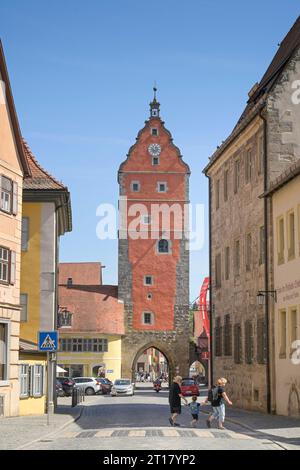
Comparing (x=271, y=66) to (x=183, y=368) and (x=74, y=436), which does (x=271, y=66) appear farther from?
(x=183, y=368)

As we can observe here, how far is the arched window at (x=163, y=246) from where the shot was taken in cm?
8962

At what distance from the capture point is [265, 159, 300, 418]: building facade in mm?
30547

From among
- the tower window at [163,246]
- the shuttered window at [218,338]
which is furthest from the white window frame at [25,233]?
the tower window at [163,246]

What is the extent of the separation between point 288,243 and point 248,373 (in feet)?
25.0

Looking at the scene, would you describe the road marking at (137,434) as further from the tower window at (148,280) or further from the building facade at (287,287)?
the tower window at (148,280)

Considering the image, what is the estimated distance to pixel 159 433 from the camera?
22.7 m

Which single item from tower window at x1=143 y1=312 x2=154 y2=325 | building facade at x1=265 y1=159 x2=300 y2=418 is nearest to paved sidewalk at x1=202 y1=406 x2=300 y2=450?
building facade at x1=265 y1=159 x2=300 y2=418

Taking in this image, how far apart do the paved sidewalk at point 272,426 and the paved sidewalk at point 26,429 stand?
212 inches

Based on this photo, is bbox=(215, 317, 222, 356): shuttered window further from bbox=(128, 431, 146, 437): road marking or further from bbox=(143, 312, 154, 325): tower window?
bbox=(143, 312, 154, 325): tower window

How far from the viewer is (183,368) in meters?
88.8

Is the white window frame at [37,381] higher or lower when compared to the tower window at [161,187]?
lower

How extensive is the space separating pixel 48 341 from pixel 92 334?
6252 centimetres

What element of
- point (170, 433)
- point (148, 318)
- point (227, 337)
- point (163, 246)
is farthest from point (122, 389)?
point (170, 433)
